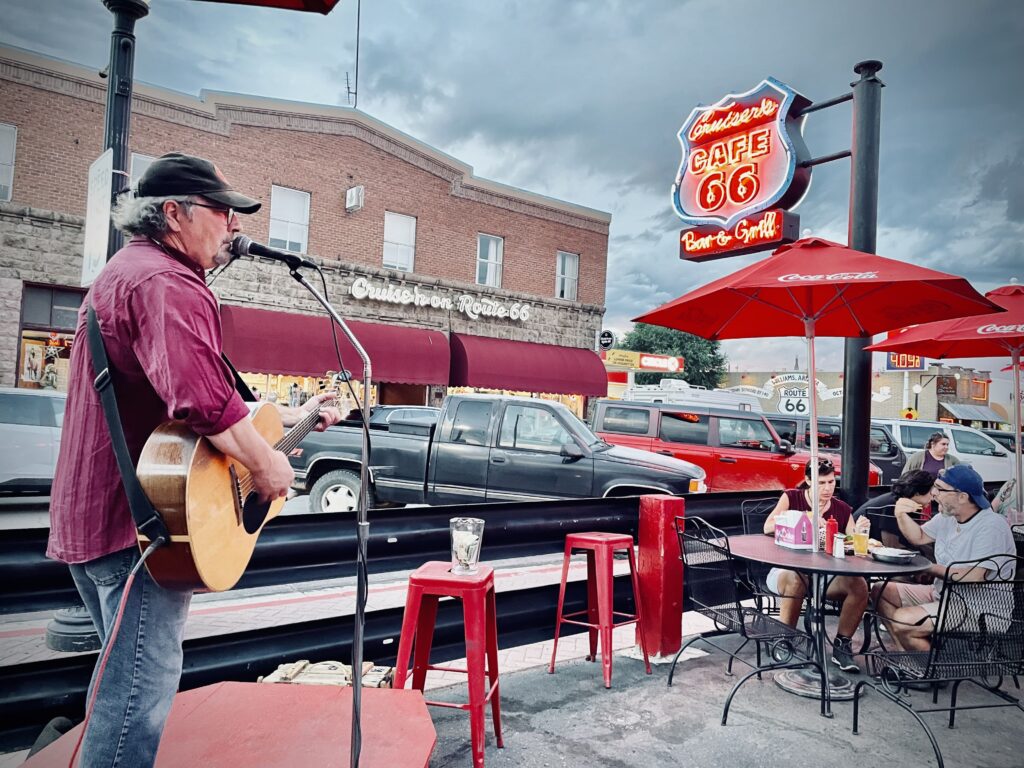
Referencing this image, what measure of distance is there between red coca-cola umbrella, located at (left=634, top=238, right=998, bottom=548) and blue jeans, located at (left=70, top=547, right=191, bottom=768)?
364cm

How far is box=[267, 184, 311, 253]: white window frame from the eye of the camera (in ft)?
50.2

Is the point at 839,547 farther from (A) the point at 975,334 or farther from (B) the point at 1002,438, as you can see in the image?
(B) the point at 1002,438

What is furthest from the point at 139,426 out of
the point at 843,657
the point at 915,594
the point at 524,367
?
the point at 524,367

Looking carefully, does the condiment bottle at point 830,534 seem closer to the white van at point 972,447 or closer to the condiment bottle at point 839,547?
the condiment bottle at point 839,547

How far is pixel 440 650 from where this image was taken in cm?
379

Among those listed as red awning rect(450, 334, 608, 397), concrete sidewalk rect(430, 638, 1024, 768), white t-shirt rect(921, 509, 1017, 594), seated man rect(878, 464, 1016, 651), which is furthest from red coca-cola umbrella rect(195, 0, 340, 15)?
red awning rect(450, 334, 608, 397)

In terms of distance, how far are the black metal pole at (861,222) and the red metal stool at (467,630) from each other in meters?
4.47

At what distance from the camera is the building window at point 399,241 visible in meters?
16.9

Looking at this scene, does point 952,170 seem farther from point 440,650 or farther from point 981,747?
point 440,650

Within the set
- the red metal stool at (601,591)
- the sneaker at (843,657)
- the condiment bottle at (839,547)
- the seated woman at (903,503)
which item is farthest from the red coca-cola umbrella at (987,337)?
the red metal stool at (601,591)

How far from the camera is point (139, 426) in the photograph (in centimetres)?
182

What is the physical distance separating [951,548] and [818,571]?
133 cm

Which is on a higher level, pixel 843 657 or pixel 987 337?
pixel 987 337

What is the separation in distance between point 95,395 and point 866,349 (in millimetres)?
6457
